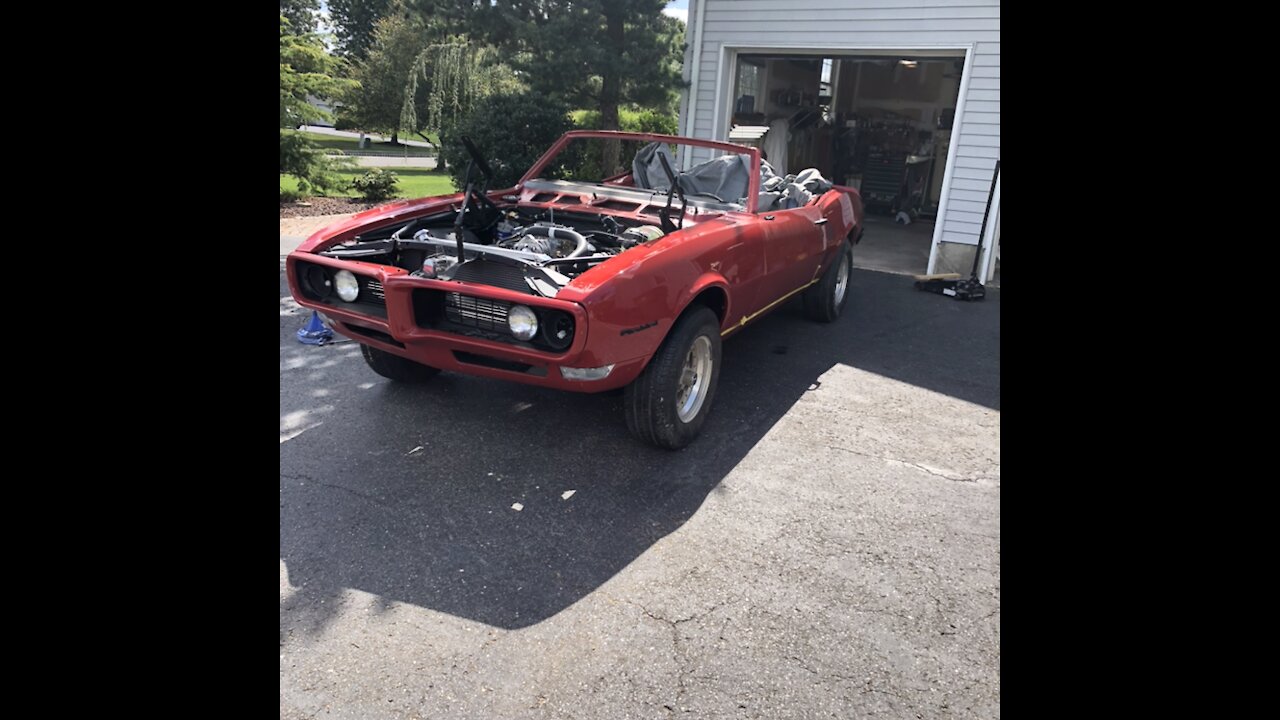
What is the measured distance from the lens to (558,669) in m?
2.33

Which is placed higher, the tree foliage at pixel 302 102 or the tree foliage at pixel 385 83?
the tree foliage at pixel 385 83

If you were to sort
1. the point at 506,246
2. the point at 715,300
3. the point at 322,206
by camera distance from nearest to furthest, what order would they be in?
the point at 715,300 → the point at 506,246 → the point at 322,206

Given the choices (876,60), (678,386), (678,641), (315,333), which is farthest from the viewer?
(876,60)

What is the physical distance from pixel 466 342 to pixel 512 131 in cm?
697

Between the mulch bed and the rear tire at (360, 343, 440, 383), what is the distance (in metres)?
6.55

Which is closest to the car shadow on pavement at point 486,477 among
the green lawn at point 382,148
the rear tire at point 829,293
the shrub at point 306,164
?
the rear tire at point 829,293

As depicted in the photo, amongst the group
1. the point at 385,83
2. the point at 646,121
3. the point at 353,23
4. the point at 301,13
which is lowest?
the point at 646,121

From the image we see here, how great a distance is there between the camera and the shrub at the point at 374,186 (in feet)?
39.2

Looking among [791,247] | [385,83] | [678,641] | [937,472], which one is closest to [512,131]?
[791,247]

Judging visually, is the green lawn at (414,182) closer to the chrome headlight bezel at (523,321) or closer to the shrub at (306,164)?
the shrub at (306,164)

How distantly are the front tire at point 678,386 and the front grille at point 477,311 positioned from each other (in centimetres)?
76

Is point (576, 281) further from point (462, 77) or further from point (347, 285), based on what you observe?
point (462, 77)

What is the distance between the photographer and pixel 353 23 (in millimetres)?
39281
